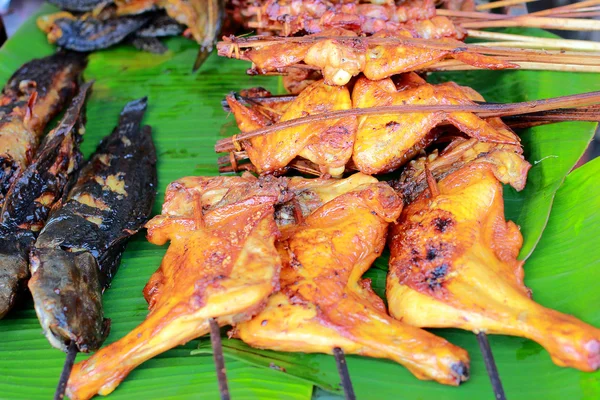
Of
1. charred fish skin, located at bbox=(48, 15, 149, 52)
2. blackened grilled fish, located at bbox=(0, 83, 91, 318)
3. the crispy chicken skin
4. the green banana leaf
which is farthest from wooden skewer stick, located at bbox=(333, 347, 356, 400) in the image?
charred fish skin, located at bbox=(48, 15, 149, 52)

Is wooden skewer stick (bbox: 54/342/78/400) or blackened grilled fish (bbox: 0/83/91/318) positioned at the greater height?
blackened grilled fish (bbox: 0/83/91/318)

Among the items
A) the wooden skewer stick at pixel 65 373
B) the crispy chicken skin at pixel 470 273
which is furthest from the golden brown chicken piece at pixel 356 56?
the wooden skewer stick at pixel 65 373

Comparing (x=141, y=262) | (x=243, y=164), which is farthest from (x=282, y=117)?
(x=141, y=262)

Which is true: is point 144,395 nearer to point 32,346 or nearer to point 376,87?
point 32,346

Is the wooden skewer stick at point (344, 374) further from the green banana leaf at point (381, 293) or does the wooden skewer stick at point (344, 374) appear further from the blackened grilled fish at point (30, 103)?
the blackened grilled fish at point (30, 103)

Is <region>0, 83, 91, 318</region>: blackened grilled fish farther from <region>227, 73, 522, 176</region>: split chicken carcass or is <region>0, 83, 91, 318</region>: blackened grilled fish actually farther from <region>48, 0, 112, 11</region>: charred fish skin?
<region>48, 0, 112, 11</region>: charred fish skin

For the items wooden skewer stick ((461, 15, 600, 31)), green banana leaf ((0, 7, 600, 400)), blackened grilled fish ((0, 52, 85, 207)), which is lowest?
green banana leaf ((0, 7, 600, 400))
